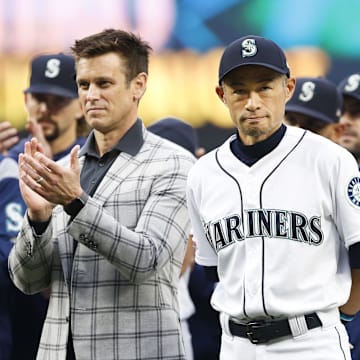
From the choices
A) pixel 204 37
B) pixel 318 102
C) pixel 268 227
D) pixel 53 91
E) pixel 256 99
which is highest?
pixel 204 37

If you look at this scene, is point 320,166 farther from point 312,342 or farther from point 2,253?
point 2,253

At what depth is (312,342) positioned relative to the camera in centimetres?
353

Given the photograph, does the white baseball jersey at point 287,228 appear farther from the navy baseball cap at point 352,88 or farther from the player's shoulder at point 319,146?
the navy baseball cap at point 352,88

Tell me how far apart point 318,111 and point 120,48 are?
1.24 meters

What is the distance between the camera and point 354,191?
359 centimetres

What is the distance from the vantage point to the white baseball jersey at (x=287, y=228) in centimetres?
355

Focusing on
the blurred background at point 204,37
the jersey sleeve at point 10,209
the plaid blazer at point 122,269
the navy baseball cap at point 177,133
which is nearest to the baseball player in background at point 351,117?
the navy baseball cap at point 177,133

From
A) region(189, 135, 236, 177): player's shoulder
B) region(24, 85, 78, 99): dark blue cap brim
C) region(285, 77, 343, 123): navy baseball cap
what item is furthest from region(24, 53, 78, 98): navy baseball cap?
region(189, 135, 236, 177): player's shoulder

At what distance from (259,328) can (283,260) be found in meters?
0.23

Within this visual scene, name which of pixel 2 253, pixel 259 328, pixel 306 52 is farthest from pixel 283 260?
pixel 306 52

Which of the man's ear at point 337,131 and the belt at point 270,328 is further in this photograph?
the man's ear at point 337,131

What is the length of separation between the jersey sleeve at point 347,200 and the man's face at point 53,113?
2150mm

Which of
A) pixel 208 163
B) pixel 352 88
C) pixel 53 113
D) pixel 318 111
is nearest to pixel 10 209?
pixel 53 113

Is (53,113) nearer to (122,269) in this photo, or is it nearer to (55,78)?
(55,78)
